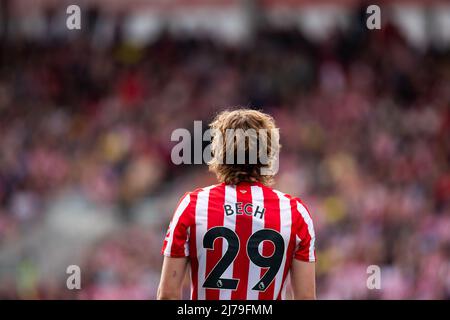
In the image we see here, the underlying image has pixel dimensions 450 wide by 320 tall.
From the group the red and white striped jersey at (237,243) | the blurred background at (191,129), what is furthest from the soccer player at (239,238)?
the blurred background at (191,129)

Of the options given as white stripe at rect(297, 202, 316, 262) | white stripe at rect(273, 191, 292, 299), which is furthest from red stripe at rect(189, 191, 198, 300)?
white stripe at rect(297, 202, 316, 262)

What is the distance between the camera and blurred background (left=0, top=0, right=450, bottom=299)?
11.6 m

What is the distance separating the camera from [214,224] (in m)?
3.86

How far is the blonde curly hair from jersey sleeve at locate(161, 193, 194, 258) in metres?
0.23

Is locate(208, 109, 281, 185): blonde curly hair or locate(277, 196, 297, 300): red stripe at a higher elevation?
locate(208, 109, 281, 185): blonde curly hair

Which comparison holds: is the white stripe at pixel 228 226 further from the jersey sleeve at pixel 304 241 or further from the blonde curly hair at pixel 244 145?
the jersey sleeve at pixel 304 241

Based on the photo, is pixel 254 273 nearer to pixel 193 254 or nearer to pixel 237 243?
pixel 237 243

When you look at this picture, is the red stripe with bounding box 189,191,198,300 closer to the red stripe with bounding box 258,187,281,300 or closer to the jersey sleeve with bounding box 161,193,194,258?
the jersey sleeve with bounding box 161,193,194,258

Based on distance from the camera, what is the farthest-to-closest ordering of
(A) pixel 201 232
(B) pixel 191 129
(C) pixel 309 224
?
(B) pixel 191 129, (C) pixel 309 224, (A) pixel 201 232

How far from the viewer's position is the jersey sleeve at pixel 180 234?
152 inches

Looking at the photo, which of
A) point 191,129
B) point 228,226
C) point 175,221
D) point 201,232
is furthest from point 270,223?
point 191,129

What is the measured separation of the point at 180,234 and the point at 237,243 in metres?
0.25

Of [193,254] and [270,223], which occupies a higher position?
[270,223]
